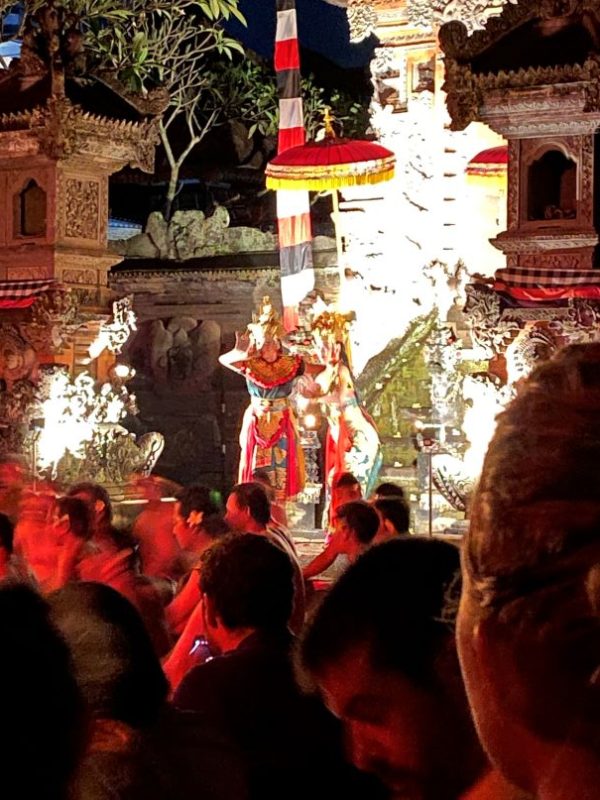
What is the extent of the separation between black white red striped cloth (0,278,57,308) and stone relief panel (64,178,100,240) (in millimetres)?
525

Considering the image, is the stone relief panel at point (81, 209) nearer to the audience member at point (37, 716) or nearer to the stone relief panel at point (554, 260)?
the stone relief panel at point (554, 260)

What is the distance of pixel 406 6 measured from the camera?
14.4 m

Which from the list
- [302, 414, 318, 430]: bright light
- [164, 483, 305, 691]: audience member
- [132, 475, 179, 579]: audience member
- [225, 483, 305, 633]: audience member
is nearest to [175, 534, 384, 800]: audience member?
[164, 483, 305, 691]: audience member

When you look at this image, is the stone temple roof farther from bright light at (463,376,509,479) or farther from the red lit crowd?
the red lit crowd

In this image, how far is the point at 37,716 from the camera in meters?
1.70

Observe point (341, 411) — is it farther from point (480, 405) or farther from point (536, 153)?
point (536, 153)

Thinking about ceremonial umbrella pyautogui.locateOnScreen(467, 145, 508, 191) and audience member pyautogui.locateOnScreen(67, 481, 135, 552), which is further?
ceremonial umbrella pyautogui.locateOnScreen(467, 145, 508, 191)

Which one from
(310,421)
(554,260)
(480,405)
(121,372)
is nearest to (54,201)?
(121,372)

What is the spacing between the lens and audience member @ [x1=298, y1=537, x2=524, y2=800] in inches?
75.8

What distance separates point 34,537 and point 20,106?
6724 mm

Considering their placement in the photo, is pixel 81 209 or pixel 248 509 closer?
pixel 248 509

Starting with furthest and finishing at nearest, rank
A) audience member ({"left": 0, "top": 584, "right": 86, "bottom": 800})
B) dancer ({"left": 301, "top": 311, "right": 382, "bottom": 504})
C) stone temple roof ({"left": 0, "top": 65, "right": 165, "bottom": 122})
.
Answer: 1. dancer ({"left": 301, "top": 311, "right": 382, "bottom": 504})
2. stone temple roof ({"left": 0, "top": 65, "right": 165, "bottom": 122})
3. audience member ({"left": 0, "top": 584, "right": 86, "bottom": 800})

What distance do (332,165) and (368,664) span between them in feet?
39.0

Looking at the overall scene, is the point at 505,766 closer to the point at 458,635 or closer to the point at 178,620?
the point at 458,635
